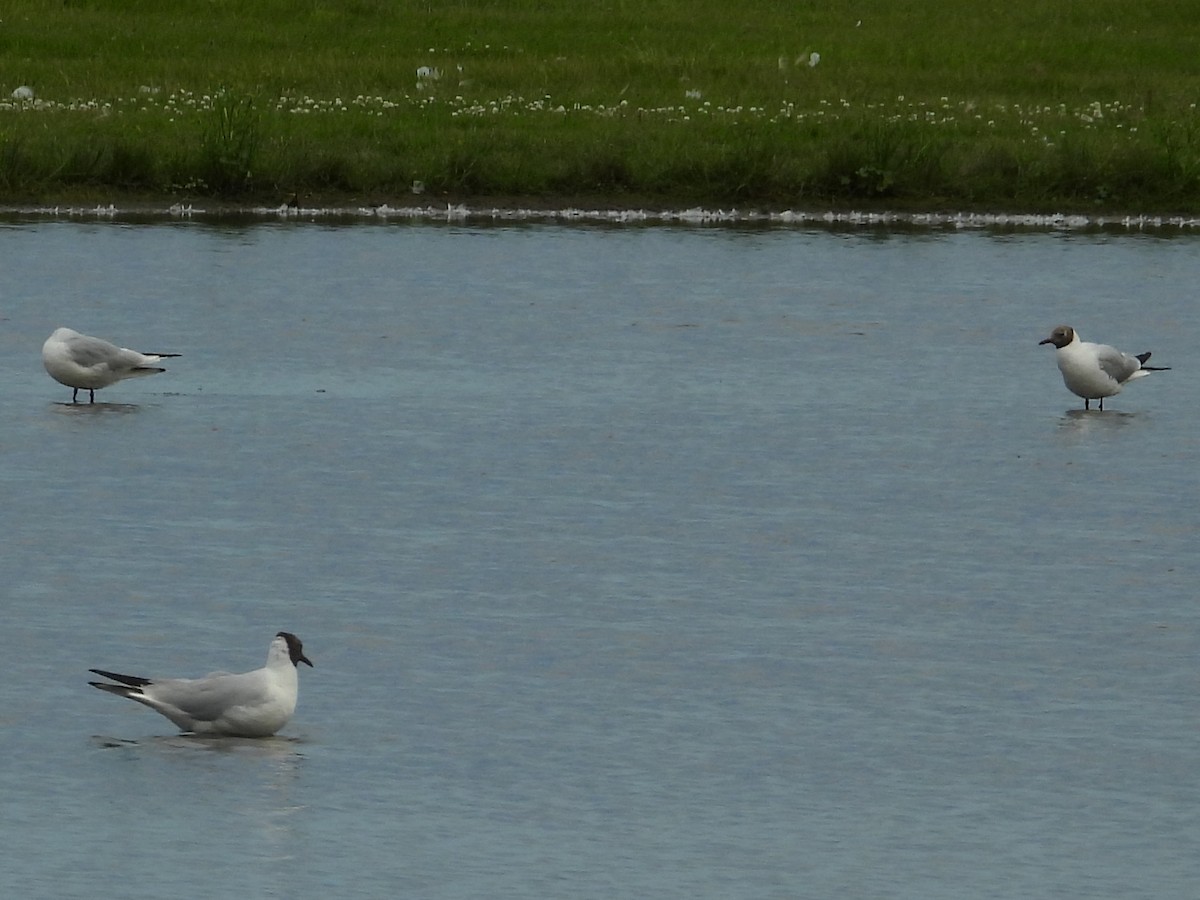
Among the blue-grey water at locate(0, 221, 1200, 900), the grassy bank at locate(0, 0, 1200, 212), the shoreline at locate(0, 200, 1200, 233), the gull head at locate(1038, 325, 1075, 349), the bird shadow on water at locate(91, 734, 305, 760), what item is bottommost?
the bird shadow on water at locate(91, 734, 305, 760)

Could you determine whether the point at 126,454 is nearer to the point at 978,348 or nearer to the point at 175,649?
the point at 175,649

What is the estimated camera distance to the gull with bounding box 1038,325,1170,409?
50.5 ft

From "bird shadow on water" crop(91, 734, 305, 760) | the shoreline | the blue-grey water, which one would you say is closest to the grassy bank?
the shoreline

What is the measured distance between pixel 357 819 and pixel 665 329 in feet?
35.8

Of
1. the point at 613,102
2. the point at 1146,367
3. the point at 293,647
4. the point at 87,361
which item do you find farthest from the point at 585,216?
the point at 293,647

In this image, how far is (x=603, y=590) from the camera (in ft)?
35.4

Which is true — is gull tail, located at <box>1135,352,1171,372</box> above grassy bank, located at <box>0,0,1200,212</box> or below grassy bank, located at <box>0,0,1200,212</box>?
below

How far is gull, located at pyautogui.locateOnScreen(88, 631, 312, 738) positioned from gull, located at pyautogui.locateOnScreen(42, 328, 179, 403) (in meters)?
6.34

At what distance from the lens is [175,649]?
9.60 meters

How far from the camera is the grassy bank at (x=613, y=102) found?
2489cm

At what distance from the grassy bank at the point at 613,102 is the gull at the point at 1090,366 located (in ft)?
31.6

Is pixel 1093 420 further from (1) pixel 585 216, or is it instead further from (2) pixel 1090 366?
(1) pixel 585 216

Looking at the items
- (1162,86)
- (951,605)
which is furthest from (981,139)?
(951,605)

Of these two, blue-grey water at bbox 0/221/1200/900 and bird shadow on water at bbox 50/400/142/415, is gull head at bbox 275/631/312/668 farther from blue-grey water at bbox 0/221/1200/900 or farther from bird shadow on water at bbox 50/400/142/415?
bird shadow on water at bbox 50/400/142/415
